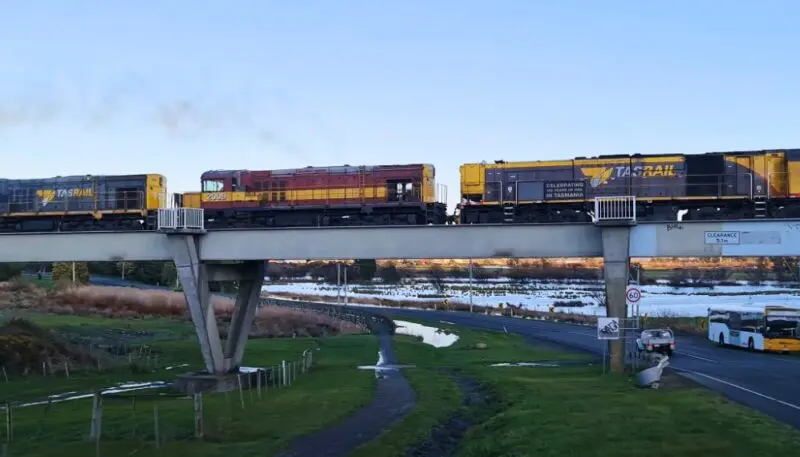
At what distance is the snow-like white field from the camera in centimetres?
9864

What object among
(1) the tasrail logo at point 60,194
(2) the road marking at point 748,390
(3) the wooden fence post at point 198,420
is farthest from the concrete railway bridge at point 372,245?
(1) the tasrail logo at point 60,194

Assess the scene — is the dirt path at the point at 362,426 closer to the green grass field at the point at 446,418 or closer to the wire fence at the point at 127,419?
the green grass field at the point at 446,418

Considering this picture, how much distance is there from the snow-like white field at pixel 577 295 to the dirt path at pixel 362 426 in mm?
58729

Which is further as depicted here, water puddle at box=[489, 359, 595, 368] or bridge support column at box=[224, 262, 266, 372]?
water puddle at box=[489, 359, 595, 368]

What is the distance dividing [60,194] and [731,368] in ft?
129

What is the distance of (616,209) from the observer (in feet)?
96.6

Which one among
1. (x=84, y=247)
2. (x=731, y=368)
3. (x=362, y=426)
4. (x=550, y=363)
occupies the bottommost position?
(x=550, y=363)

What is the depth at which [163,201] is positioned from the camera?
155 ft

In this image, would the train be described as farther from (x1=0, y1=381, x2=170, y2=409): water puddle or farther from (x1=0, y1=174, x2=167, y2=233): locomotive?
(x1=0, y1=381, x2=170, y2=409): water puddle

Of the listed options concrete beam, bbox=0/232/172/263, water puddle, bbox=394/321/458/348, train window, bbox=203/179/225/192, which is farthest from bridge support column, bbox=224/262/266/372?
water puddle, bbox=394/321/458/348

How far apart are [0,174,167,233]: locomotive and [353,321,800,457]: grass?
72.5ft

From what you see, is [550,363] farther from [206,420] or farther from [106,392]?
[206,420]

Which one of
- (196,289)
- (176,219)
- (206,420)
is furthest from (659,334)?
→ (206,420)

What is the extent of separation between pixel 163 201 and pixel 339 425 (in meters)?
29.9
